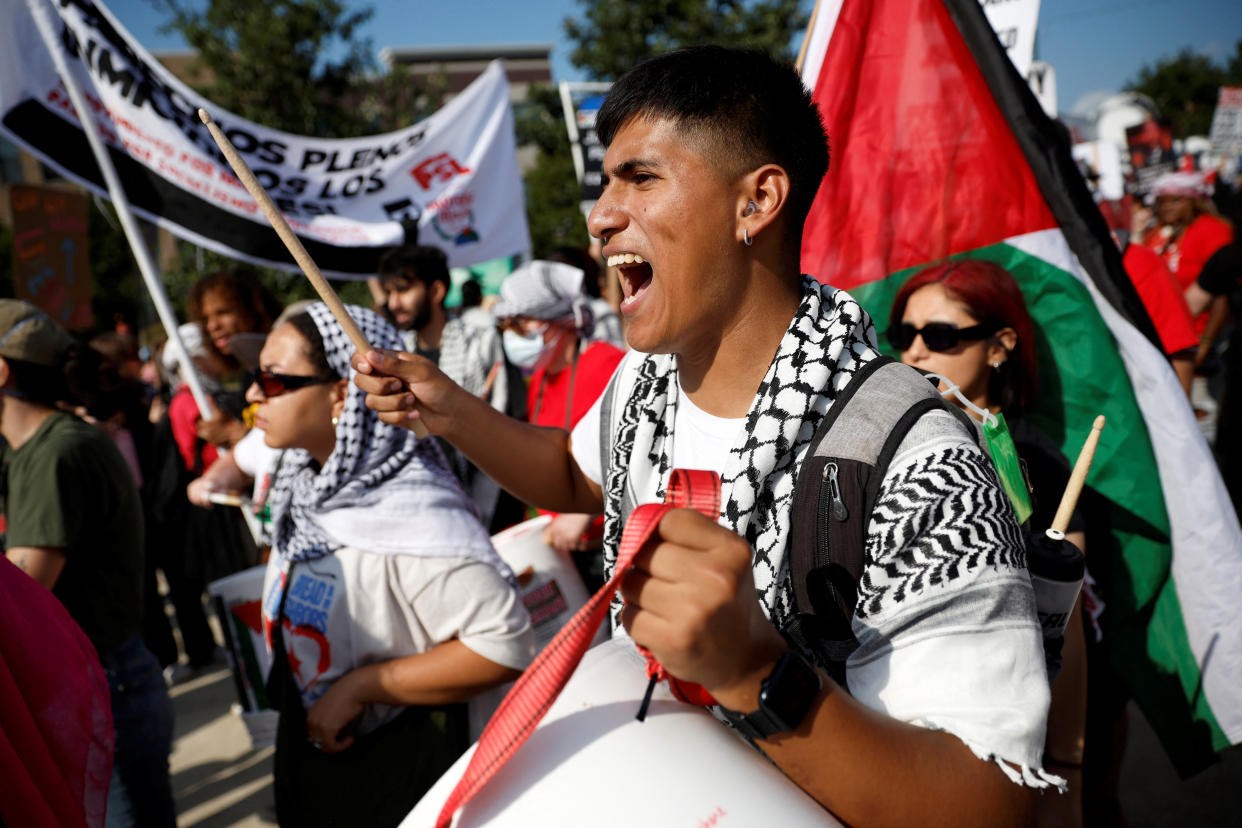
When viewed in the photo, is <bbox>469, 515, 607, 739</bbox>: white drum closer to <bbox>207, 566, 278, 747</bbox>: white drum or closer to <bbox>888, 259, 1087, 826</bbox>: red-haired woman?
<bbox>207, 566, 278, 747</bbox>: white drum

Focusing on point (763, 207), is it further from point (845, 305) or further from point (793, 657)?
point (793, 657)

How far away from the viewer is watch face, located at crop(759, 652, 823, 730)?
92 centimetres

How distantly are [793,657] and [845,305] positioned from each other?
2.27 feet

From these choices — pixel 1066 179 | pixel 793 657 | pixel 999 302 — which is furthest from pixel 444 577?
pixel 1066 179

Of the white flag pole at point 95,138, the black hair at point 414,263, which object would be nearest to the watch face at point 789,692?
the white flag pole at point 95,138

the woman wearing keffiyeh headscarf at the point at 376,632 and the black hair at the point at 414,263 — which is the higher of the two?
the black hair at the point at 414,263

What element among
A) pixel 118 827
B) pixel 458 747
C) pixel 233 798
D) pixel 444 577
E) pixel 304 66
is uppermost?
pixel 304 66

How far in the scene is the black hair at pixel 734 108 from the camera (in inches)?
56.1

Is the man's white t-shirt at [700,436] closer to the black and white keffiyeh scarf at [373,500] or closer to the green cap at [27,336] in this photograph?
the black and white keffiyeh scarf at [373,500]

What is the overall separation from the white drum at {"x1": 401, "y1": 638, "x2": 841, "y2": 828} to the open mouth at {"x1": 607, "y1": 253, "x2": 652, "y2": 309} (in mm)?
664

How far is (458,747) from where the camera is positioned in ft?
7.38

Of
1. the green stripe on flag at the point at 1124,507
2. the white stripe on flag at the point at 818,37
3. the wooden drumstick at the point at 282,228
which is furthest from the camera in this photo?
the white stripe on flag at the point at 818,37

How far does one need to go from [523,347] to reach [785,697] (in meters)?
4.07

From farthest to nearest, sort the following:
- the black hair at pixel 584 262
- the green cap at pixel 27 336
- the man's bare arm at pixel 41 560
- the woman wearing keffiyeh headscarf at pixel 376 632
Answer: the black hair at pixel 584 262 < the green cap at pixel 27 336 < the man's bare arm at pixel 41 560 < the woman wearing keffiyeh headscarf at pixel 376 632
